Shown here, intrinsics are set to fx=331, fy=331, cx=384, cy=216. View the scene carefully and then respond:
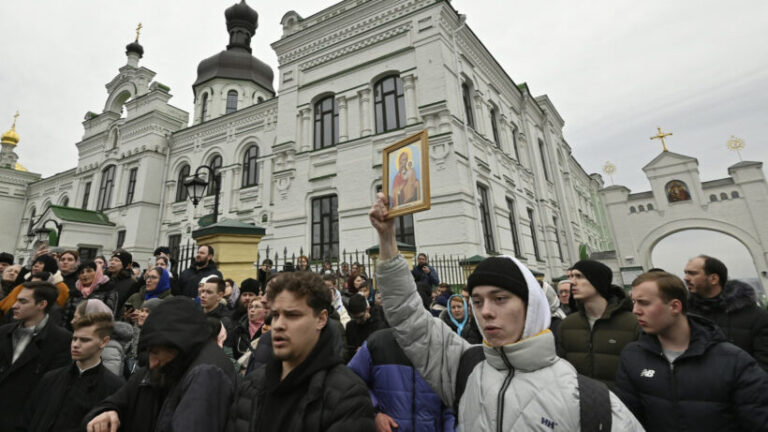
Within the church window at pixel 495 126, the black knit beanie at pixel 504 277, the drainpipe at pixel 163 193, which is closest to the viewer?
the black knit beanie at pixel 504 277

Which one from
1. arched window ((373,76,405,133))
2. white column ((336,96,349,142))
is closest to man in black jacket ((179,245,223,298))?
white column ((336,96,349,142))

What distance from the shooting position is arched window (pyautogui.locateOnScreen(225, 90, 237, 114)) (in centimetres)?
2434

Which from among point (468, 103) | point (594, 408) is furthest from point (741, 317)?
point (468, 103)

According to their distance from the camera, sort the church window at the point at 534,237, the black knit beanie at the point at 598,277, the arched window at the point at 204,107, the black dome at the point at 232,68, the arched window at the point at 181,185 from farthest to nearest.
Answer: the black dome at the point at 232,68 → the arched window at the point at 204,107 → the arched window at the point at 181,185 → the church window at the point at 534,237 → the black knit beanie at the point at 598,277

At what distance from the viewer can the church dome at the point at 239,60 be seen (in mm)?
24703

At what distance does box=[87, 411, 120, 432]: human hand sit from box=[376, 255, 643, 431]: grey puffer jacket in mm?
1629

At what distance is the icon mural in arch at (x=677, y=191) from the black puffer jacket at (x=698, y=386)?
31.3m

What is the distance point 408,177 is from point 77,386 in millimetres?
2937

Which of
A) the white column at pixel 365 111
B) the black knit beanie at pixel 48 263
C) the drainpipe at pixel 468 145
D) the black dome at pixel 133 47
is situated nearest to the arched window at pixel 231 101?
the black dome at pixel 133 47

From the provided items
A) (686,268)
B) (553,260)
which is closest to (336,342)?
(686,268)

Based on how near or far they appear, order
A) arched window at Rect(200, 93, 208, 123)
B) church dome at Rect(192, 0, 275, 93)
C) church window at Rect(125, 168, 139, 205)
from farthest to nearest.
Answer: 1. church dome at Rect(192, 0, 275, 93)
2. arched window at Rect(200, 93, 208, 123)
3. church window at Rect(125, 168, 139, 205)

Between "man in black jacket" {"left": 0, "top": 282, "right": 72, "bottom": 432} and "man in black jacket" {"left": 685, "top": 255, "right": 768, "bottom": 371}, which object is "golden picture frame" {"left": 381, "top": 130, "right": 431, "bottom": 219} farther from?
"man in black jacket" {"left": 0, "top": 282, "right": 72, "bottom": 432}

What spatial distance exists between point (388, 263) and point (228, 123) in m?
21.0

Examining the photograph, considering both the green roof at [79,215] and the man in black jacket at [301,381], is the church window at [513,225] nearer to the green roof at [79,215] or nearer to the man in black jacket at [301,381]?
the man in black jacket at [301,381]
